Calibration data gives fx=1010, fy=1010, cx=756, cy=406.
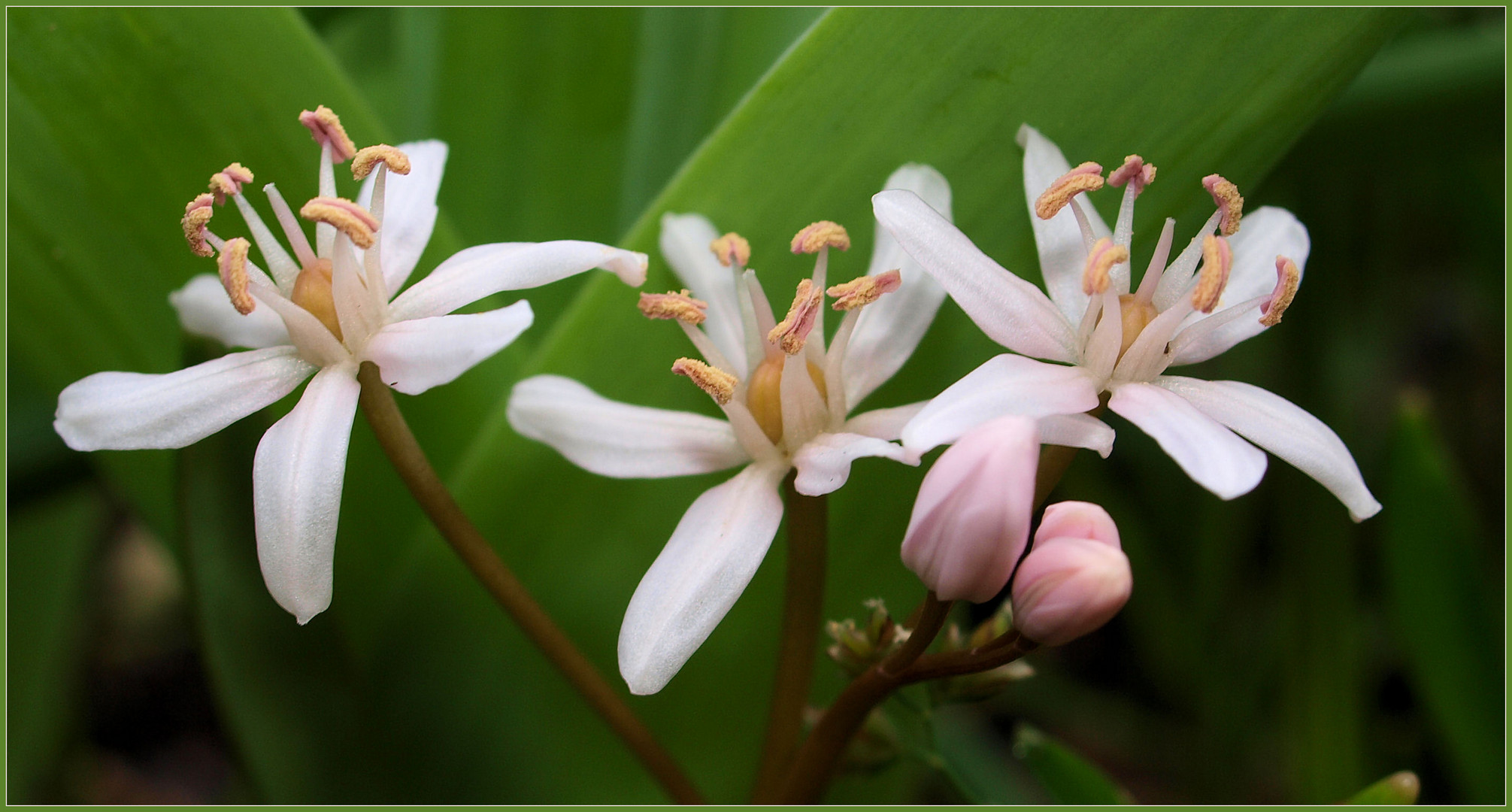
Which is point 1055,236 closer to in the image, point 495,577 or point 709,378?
point 709,378

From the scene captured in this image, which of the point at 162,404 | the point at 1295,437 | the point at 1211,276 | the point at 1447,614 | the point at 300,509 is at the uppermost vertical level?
the point at 162,404

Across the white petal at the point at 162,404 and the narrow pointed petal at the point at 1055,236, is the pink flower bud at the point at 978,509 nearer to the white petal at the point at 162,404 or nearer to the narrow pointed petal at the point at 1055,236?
the narrow pointed petal at the point at 1055,236

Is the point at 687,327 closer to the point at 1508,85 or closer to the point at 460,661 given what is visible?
the point at 460,661

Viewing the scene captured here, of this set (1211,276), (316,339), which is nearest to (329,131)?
(316,339)

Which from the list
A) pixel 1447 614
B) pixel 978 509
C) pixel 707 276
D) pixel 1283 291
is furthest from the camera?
pixel 1447 614

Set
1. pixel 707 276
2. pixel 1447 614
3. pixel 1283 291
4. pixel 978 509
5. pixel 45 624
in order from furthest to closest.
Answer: pixel 45 624 < pixel 1447 614 < pixel 707 276 < pixel 1283 291 < pixel 978 509

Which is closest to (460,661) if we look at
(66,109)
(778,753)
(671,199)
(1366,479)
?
(778,753)

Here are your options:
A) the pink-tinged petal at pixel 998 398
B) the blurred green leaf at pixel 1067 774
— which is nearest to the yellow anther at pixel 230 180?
the pink-tinged petal at pixel 998 398
